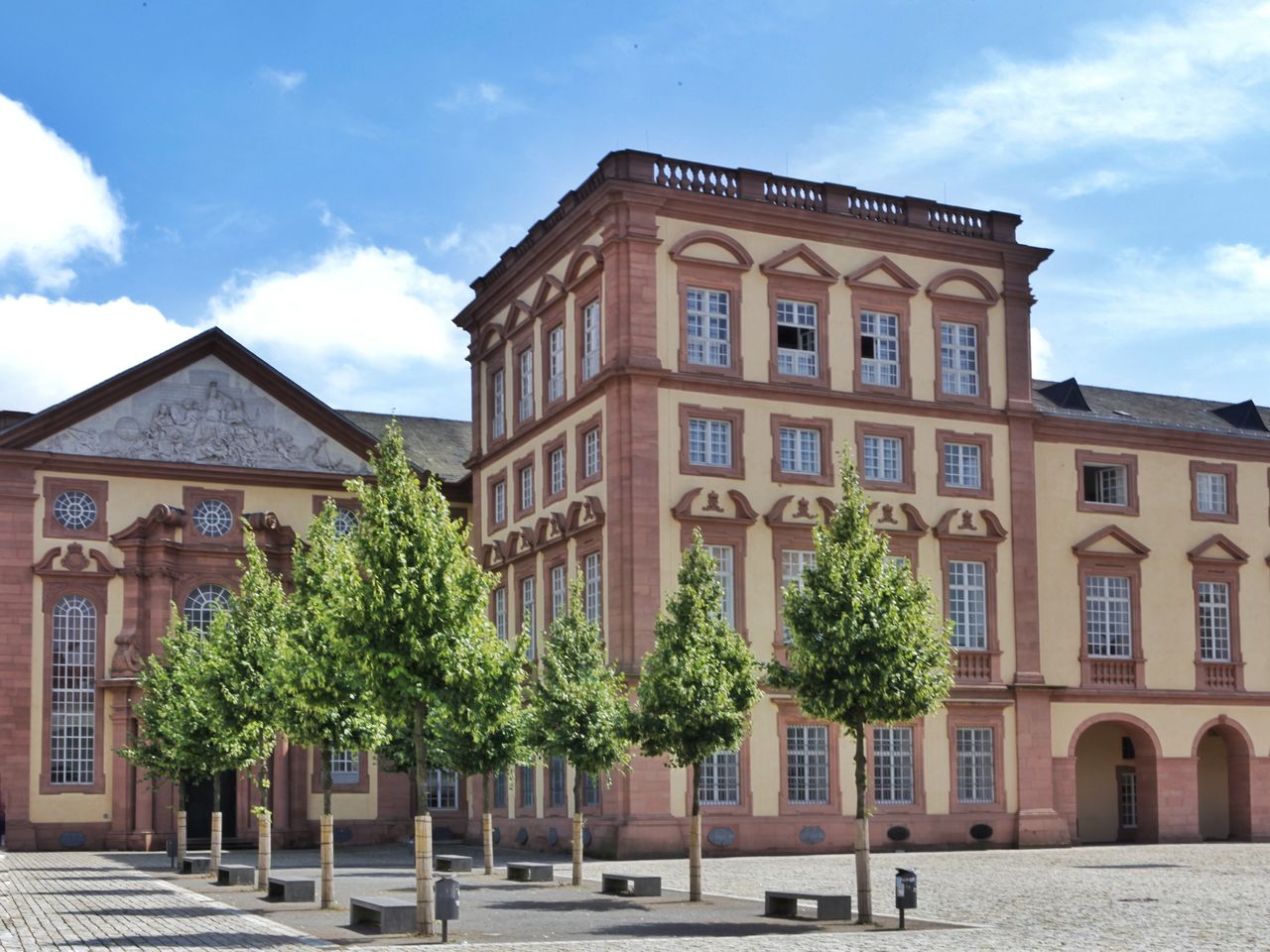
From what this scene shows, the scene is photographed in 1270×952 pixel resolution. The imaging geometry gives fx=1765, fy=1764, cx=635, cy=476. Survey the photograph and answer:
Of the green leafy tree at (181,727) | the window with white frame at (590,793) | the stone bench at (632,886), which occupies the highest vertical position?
the green leafy tree at (181,727)

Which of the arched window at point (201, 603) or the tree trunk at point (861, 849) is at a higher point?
the arched window at point (201, 603)

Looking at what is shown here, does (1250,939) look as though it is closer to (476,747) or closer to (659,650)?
(659,650)

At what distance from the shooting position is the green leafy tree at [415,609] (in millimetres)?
24656

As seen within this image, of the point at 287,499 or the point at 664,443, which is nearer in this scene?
the point at 664,443

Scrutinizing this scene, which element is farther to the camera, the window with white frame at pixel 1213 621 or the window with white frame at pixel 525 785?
the window with white frame at pixel 1213 621

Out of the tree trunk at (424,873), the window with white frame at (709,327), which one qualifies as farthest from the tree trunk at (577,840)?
the window with white frame at (709,327)

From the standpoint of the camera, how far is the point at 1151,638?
52.0 m

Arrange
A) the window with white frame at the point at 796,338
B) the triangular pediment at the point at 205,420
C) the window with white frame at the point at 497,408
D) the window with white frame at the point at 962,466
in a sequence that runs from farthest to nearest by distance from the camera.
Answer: the window with white frame at the point at 497,408 < the triangular pediment at the point at 205,420 < the window with white frame at the point at 962,466 < the window with white frame at the point at 796,338

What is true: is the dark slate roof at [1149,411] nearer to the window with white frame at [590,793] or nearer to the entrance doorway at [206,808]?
the window with white frame at [590,793]

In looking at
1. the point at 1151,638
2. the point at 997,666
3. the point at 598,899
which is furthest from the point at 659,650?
the point at 1151,638

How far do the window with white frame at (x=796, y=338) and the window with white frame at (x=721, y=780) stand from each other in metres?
10.6

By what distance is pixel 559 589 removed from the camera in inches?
1976

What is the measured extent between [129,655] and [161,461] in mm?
6264

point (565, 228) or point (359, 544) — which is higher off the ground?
point (565, 228)
